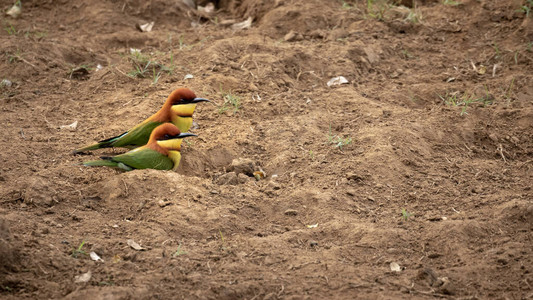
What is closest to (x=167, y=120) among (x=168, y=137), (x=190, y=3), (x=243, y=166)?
(x=168, y=137)

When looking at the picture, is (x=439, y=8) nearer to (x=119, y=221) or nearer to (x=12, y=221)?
(x=119, y=221)

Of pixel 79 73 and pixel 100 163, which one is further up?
pixel 100 163

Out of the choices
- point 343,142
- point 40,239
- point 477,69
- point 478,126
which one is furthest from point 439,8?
point 40,239

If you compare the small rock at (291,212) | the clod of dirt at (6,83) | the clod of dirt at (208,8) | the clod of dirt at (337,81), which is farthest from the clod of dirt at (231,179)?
the clod of dirt at (208,8)

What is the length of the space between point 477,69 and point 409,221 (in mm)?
2424

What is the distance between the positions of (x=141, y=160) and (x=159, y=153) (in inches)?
4.6

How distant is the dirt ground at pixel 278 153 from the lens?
2959 mm

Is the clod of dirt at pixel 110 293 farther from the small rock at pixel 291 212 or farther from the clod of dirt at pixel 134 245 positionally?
the small rock at pixel 291 212

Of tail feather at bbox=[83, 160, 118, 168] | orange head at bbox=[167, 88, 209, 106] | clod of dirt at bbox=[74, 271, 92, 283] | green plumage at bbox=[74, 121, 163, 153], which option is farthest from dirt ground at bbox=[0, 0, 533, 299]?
orange head at bbox=[167, 88, 209, 106]

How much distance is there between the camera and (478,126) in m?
4.47

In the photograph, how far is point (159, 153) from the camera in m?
3.90

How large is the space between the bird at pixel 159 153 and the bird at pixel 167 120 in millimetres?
217

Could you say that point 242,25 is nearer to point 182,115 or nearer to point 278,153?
point 182,115

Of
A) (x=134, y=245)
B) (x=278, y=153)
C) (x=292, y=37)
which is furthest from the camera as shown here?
(x=292, y=37)
